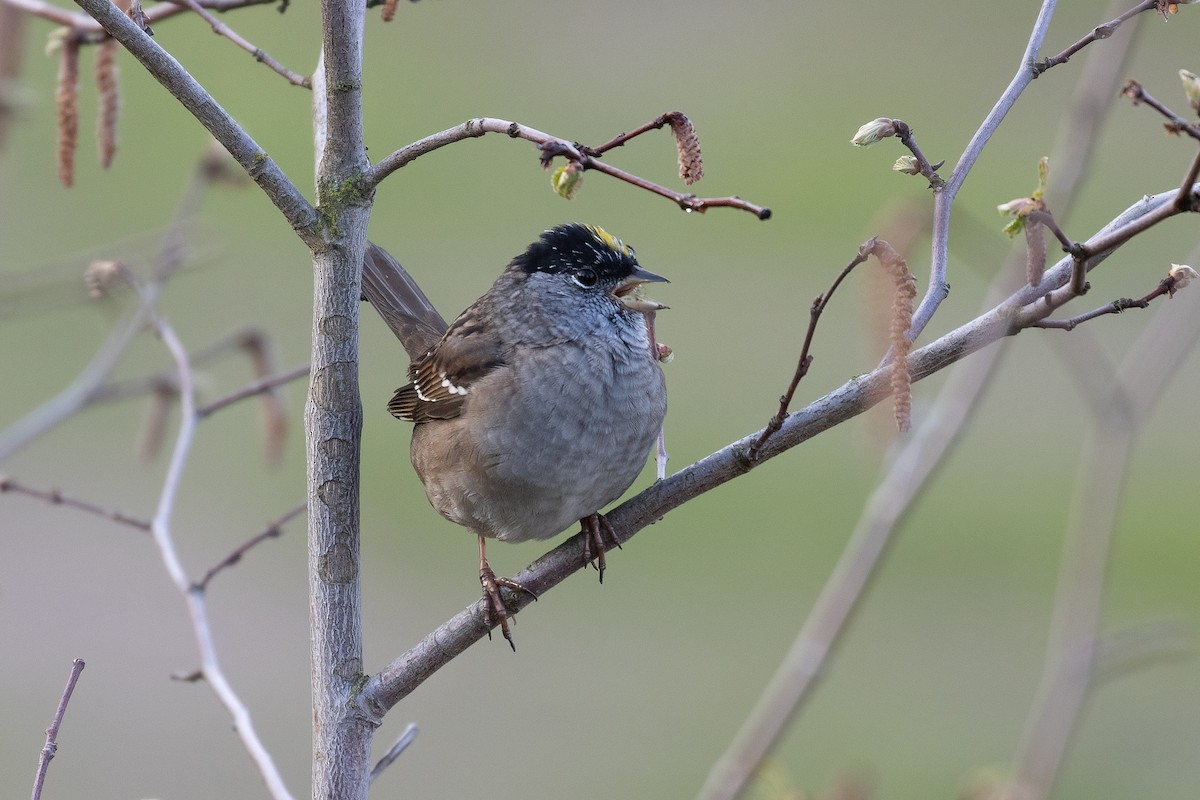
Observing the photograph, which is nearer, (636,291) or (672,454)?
(636,291)

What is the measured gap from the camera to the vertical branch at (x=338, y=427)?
6.23 ft

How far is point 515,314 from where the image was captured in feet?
10.2

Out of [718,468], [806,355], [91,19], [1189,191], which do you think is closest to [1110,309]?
[1189,191]

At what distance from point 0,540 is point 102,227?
3.89m

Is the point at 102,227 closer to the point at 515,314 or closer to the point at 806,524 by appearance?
the point at 806,524

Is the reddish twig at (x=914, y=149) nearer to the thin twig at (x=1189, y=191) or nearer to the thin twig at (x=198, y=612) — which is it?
the thin twig at (x=1189, y=191)

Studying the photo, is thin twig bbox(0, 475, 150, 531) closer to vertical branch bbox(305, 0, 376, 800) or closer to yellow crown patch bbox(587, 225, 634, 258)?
vertical branch bbox(305, 0, 376, 800)

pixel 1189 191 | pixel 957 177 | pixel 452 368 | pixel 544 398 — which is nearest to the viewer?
pixel 1189 191

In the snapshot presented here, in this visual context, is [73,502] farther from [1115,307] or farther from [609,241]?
[1115,307]

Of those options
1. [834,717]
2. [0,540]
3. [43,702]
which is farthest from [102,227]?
[834,717]

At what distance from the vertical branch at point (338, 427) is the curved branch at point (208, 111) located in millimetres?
44

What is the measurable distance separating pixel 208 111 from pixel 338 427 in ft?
1.66

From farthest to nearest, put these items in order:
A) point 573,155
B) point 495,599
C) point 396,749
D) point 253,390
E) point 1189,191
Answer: point 253,390, point 495,599, point 396,749, point 573,155, point 1189,191

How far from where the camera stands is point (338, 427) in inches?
78.6
